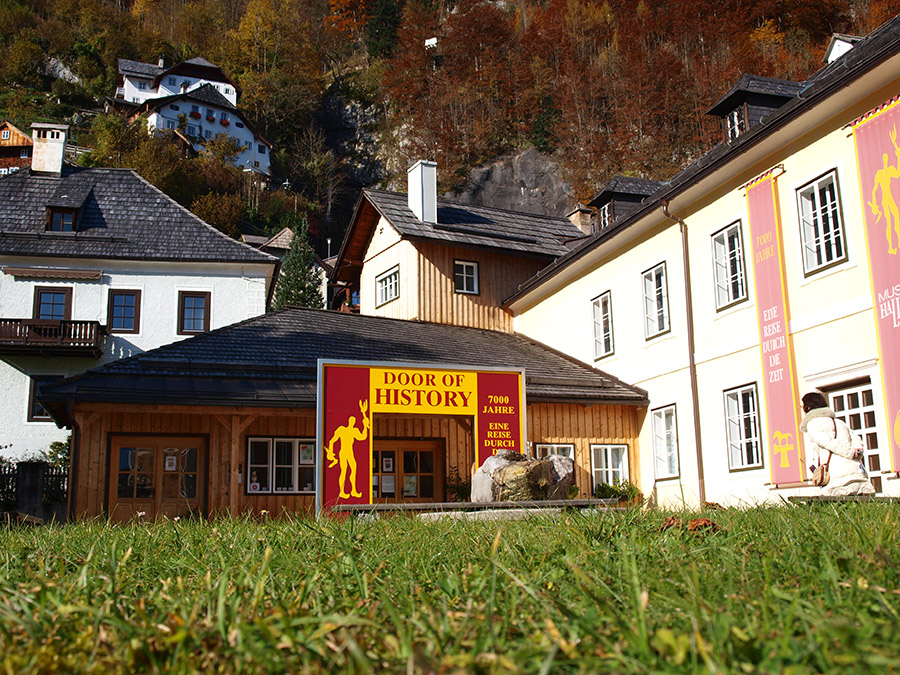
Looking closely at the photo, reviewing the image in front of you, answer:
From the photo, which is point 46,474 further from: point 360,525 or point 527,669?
point 527,669

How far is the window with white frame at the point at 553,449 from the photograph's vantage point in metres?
19.3

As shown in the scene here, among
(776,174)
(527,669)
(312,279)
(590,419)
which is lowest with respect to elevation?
(527,669)

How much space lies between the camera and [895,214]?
12.3 meters

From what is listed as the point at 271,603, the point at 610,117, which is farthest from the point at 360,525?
the point at 610,117

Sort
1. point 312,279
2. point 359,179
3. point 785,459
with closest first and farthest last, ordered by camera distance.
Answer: point 785,459 → point 312,279 → point 359,179

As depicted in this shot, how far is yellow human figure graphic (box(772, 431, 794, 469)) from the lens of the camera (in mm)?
13947

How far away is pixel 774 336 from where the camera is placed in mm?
14781

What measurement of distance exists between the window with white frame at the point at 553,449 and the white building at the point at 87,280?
1655cm

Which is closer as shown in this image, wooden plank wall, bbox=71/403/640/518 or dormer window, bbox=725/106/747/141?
wooden plank wall, bbox=71/403/640/518

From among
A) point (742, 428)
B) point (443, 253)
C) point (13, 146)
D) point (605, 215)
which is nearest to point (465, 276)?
point (443, 253)

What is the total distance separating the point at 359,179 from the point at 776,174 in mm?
65621

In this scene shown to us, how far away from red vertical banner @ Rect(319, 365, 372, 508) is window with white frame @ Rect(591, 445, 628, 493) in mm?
6735

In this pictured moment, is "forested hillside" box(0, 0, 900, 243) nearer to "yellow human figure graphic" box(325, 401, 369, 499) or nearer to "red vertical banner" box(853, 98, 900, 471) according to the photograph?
"red vertical banner" box(853, 98, 900, 471)

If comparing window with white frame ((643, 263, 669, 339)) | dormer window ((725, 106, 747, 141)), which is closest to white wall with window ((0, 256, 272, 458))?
window with white frame ((643, 263, 669, 339))
